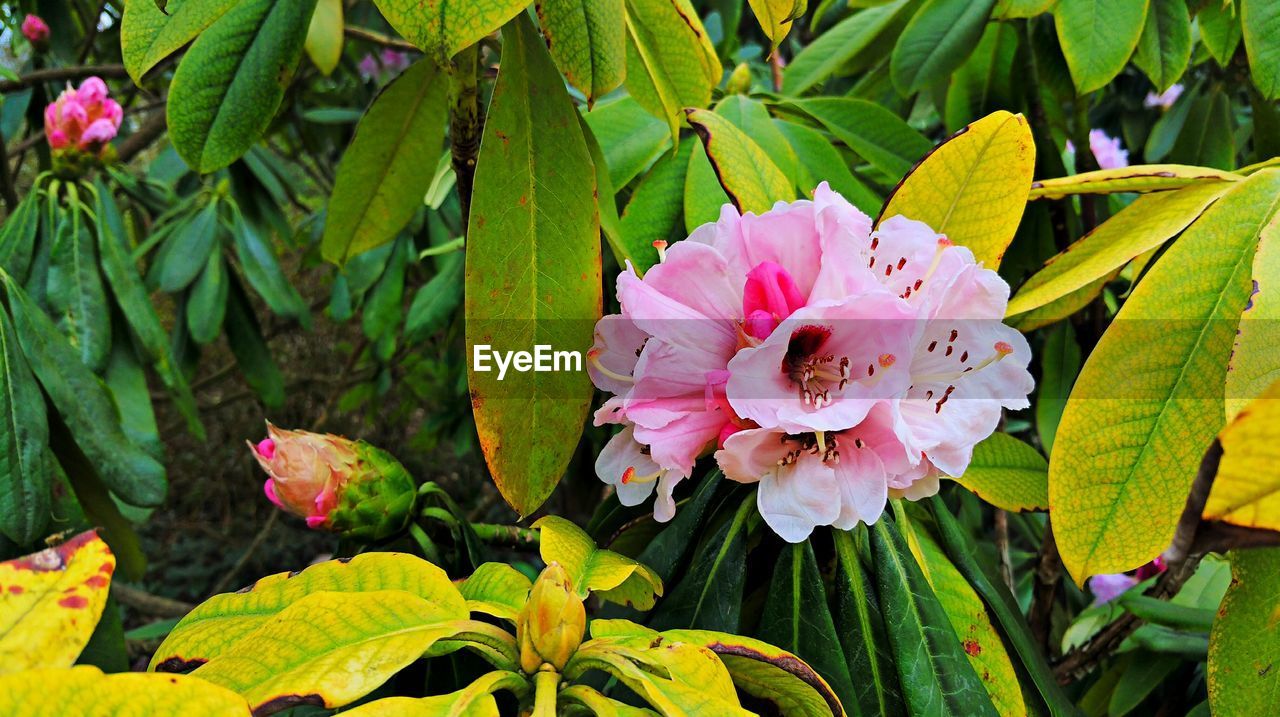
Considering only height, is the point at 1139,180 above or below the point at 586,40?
below

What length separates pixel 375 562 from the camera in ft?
1.59

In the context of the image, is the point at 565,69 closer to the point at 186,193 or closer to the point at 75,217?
the point at 75,217

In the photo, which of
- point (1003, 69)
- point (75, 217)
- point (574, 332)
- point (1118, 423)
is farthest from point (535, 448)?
point (75, 217)

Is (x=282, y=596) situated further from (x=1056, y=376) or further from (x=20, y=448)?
(x=1056, y=376)

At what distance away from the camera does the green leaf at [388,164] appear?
2.44 ft

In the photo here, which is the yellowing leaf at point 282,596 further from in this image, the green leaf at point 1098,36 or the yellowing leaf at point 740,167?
the green leaf at point 1098,36

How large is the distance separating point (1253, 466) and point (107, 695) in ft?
1.36

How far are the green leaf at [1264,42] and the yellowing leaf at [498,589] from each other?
0.64 meters

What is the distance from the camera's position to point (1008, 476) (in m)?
0.64

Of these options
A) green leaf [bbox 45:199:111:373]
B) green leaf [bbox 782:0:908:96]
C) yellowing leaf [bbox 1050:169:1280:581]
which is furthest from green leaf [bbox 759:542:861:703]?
green leaf [bbox 45:199:111:373]

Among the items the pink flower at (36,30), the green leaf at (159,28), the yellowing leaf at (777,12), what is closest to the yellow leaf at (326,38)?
the green leaf at (159,28)

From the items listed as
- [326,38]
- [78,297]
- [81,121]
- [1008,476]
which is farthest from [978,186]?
[81,121]

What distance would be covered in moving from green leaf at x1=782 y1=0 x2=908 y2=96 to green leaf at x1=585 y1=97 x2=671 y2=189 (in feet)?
1.05

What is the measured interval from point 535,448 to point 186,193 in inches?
85.7
